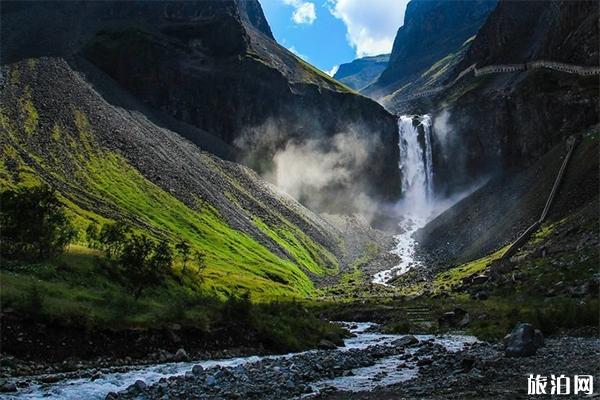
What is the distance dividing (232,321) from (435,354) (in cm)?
1735

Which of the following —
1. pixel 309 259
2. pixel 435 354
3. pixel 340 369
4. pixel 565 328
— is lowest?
pixel 340 369

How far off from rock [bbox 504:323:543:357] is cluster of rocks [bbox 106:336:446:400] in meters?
5.36

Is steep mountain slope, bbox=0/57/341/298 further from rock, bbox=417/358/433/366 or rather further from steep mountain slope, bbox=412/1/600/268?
rock, bbox=417/358/433/366

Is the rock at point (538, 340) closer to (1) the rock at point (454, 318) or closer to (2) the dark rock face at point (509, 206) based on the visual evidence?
(1) the rock at point (454, 318)

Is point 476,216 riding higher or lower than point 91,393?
higher

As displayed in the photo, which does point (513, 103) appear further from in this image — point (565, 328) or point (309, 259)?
point (565, 328)

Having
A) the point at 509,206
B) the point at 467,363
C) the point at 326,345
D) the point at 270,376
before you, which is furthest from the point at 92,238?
the point at 509,206

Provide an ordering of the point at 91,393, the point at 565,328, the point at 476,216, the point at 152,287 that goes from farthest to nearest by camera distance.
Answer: the point at 476,216
the point at 152,287
the point at 565,328
the point at 91,393

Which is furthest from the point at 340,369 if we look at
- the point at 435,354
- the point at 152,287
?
the point at 152,287

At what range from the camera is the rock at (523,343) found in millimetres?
34719

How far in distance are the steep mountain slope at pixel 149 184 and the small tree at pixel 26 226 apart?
30.1 m

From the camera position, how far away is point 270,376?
3244 cm

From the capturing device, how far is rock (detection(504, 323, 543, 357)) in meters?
34.7

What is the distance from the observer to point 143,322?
40.4m
